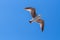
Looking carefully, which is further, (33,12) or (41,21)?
(41,21)

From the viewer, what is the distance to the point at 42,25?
658cm

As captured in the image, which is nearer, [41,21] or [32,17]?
[32,17]

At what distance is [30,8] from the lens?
5.68 meters

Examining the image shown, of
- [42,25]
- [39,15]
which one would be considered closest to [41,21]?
[42,25]

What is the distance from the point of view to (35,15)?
5910 mm

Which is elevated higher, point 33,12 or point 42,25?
point 33,12

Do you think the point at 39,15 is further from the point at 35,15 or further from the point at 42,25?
the point at 42,25

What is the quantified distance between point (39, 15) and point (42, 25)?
0.73 m

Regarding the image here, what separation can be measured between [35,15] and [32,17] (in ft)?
0.47

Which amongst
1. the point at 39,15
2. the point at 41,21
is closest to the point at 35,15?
the point at 39,15

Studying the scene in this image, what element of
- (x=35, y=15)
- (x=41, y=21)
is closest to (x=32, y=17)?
(x=35, y=15)

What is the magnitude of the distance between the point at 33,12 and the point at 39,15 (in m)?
0.25

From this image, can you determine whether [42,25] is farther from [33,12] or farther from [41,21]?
[33,12]

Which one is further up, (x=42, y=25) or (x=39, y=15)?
(x=39, y=15)
